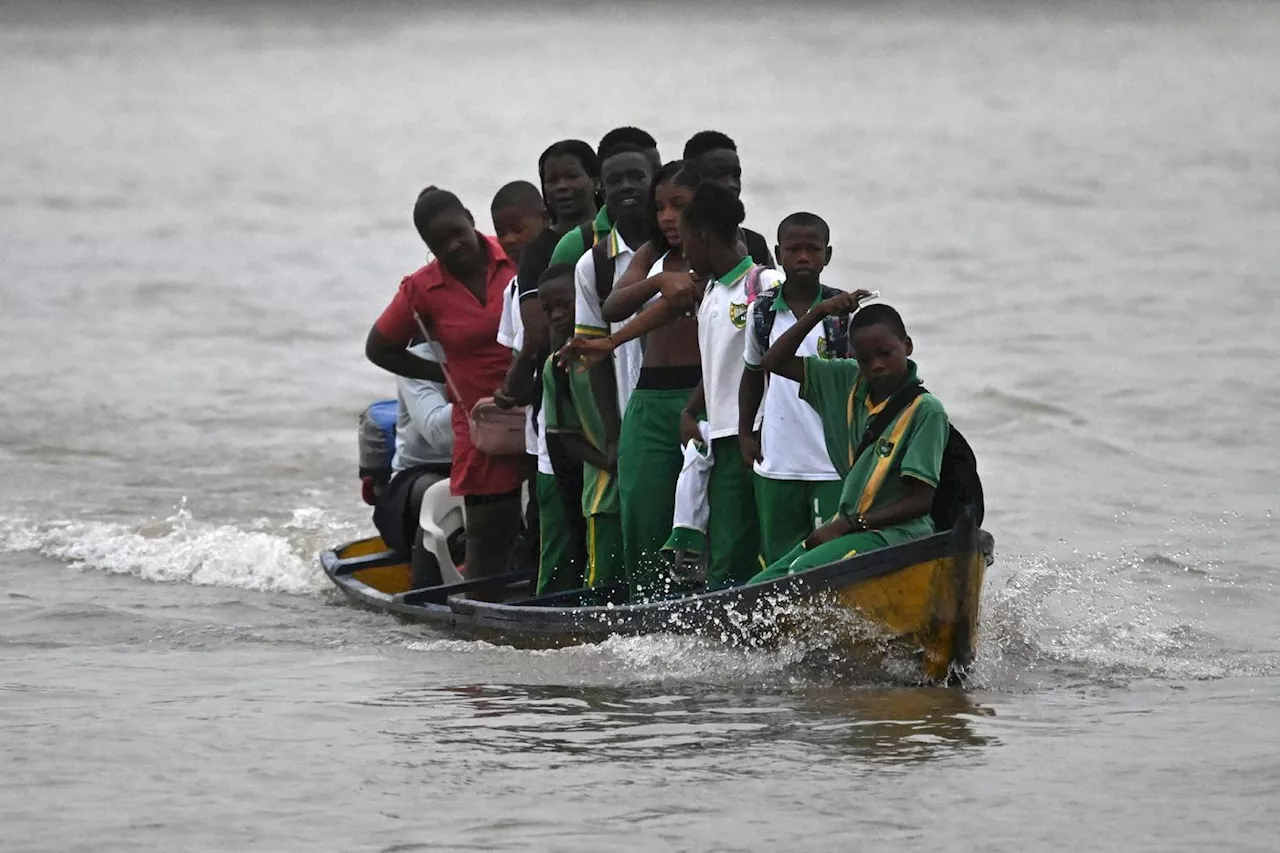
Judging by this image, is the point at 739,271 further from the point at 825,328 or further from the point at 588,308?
the point at 588,308

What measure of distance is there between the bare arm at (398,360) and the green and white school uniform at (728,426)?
1.84m

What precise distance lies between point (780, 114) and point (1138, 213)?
50.3 ft

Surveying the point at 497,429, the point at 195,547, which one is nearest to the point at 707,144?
the point at 497,429

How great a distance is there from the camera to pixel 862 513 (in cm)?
702

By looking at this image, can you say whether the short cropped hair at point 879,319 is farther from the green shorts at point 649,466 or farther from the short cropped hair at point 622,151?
the short cropped hair at point 622,151

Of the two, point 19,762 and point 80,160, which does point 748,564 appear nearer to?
point 19,762

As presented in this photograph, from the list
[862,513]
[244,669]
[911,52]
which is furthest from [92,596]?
[911,52]

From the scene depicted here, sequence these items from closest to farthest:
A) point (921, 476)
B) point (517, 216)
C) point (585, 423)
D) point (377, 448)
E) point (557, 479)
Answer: point (921, 476) < point (585, 423) < point (557, 479) < point (517, 216) < point (377, 448)

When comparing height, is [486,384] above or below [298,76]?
below

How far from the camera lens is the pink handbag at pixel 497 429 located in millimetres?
8742

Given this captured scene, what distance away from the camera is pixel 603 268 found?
7.85m

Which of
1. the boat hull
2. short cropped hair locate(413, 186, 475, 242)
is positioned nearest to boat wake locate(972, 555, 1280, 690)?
the boat hull

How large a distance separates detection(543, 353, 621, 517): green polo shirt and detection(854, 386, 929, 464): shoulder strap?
1.32 m

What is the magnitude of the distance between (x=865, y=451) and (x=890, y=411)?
152 millimetres
